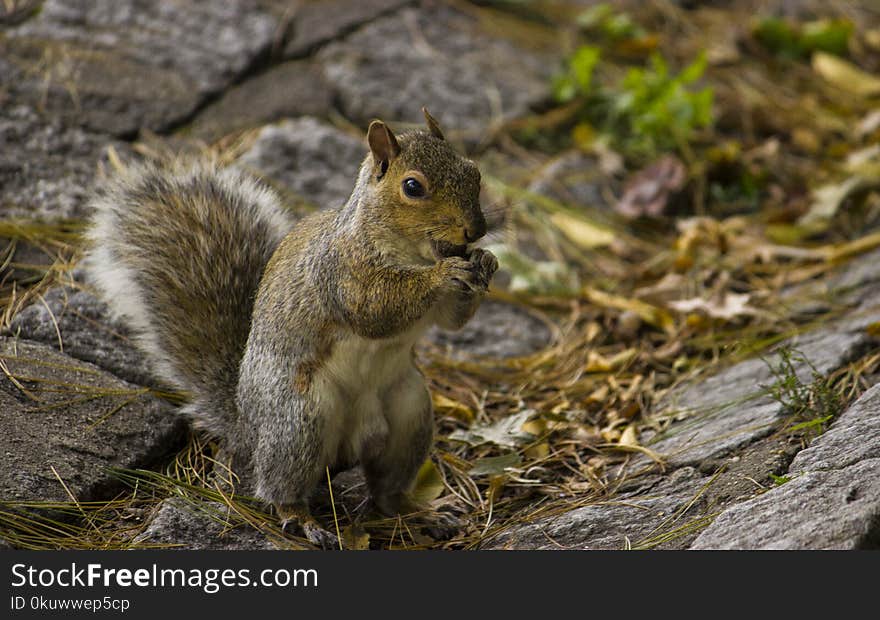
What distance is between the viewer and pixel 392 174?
7.50 feet

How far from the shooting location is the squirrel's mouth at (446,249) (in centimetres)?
227

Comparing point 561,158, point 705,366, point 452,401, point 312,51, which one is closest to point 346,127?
point 312,51

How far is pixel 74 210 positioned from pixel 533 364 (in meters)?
1.57

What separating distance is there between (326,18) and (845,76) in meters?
2.57

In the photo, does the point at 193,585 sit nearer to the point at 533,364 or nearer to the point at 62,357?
the point at 62,357

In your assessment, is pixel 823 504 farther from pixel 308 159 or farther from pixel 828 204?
pixel 308 159

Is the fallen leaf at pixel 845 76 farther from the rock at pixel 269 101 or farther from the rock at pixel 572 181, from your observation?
the rock at pixel 269 101

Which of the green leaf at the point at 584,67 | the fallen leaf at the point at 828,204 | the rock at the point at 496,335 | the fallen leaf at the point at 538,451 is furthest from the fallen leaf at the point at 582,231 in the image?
the fallen leaf at the point at 538,451

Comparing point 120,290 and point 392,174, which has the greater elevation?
point 392,174

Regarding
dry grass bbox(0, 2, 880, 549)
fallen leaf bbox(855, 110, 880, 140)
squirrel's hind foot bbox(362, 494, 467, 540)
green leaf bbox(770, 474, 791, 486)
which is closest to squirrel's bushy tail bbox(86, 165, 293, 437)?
dry grass bbox(0, 2, 880, 549)

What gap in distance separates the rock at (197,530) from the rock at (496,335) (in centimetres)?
111

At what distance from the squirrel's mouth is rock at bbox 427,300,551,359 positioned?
3.21ft

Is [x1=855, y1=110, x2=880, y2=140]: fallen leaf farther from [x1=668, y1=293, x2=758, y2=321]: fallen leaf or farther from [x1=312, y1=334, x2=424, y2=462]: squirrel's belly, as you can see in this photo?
[x1=312, y1=334, x2=424, y2=462]: squirrel's belly

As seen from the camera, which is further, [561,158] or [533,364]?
[561,158]
